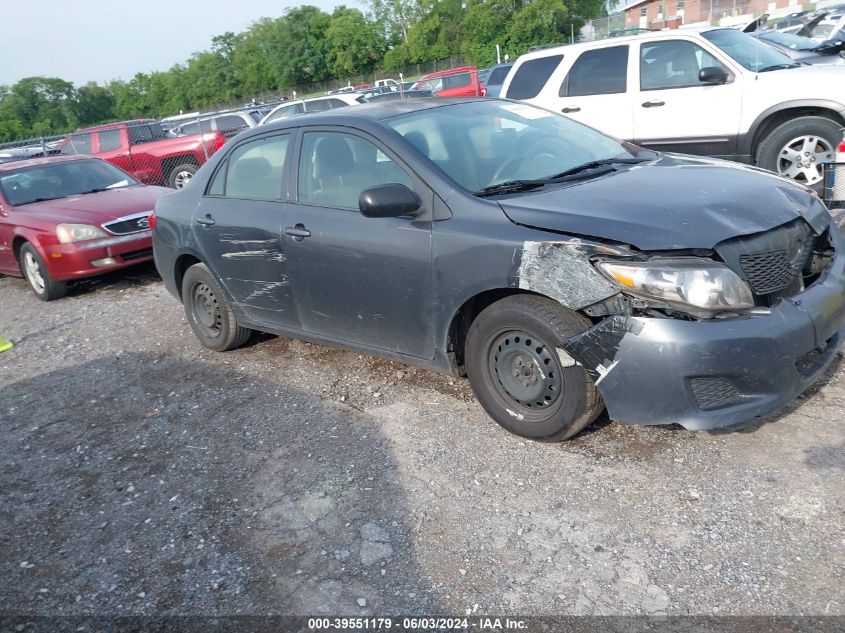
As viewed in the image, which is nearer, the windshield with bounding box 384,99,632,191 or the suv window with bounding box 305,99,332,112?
the windshield with bounding box 384,99,632,191

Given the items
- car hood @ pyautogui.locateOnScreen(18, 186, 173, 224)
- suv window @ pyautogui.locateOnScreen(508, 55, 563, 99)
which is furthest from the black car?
suv window @ pyautogui.locateOnScreen(508, 55, 563, 99)

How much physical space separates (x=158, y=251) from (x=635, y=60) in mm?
5730

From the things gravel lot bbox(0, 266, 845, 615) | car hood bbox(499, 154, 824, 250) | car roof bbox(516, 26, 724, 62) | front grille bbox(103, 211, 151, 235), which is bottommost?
gravel lot bbox(0, 266, 845, 615)

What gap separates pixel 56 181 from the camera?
30.3ft

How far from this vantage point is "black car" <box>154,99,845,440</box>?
3207 millimetres

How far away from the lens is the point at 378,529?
10.9ft

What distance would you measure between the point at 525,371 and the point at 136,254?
19.8 feet

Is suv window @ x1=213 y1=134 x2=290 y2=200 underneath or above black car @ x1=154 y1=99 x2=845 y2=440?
above

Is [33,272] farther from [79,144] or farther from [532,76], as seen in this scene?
[79,144]

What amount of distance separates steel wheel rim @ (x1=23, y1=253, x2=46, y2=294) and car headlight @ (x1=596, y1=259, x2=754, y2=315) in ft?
24.4

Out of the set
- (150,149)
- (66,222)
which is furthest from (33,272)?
(150,149)

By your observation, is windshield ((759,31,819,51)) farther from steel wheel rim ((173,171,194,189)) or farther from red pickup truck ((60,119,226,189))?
steel wheel rim ((173,171,194,189))

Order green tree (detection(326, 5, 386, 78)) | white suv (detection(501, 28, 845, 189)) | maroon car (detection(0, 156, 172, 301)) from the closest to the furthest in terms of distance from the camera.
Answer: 1. white suv (detection(501, 28, 845, 189))
2. maroon car (detection(0, 156, 172, 301))
3. green tree (detection(326, 5, 386, 78))

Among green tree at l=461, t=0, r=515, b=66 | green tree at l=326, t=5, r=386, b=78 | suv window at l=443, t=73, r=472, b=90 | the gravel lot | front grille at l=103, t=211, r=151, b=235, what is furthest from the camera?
green tree at l=326, t=5, r=386, b=78
